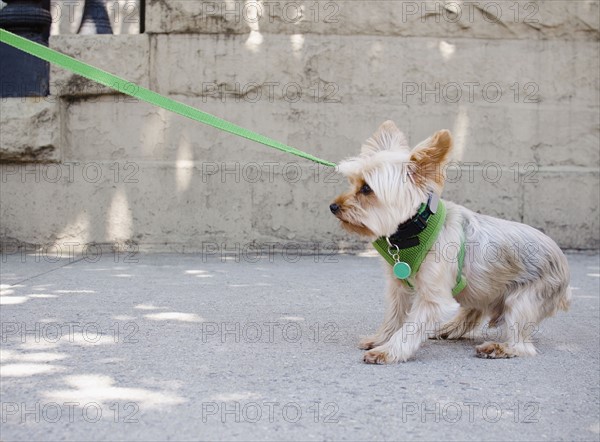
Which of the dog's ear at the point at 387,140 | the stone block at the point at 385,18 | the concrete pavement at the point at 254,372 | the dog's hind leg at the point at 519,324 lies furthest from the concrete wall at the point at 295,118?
the dog's hind leg at the point at 519,324

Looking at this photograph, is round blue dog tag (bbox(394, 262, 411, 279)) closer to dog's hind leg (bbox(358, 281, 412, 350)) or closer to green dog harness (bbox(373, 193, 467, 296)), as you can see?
green dog harness (bbox(373, 193, 467, 296))

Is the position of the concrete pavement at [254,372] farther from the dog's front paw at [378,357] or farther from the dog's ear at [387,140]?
the dog's ear at [387,140]

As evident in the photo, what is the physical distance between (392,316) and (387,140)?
1.07 metres

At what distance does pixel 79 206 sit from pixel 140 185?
27.3 inches

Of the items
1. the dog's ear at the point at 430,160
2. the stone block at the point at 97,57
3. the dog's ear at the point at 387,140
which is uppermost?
the stone block at the point at 97,57

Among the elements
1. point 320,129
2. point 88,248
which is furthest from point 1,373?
point 320,129

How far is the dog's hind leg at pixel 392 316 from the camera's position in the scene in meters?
4.28

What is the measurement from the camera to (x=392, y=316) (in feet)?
14.2

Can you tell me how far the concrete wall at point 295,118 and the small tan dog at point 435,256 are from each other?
11.6 feet

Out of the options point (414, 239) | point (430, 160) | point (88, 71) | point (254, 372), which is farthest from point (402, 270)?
point (88, 71)

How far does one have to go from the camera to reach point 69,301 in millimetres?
5352

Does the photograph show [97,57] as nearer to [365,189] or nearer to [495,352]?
[365,189]

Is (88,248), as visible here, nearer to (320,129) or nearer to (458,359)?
(320,129)

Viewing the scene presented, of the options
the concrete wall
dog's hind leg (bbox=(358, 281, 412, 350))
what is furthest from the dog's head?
the concrete wall
